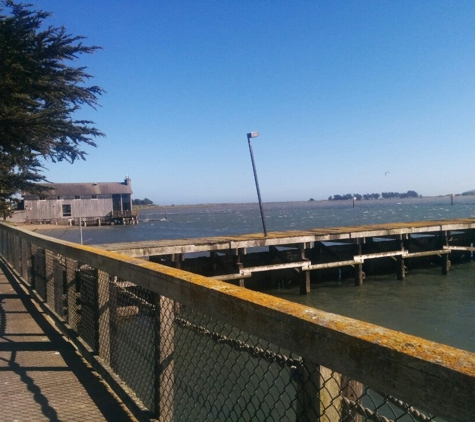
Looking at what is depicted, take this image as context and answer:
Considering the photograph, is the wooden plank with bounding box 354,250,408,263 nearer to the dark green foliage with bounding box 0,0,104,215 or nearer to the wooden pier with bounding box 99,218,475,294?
the wooden pier with bounding box 99,218,475,294

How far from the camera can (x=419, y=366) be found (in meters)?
1.32

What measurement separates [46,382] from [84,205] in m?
74.7

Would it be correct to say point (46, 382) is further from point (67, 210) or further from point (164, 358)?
point (67, 210)

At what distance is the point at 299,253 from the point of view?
18656mm

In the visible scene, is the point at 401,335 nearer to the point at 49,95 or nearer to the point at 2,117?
the point at 2,117

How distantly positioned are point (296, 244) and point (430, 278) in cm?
736

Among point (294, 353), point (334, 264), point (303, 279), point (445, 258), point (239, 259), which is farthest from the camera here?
point (445, 258)

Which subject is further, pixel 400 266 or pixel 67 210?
pixel 67 210

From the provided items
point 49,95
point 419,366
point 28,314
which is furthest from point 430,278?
point 419,366

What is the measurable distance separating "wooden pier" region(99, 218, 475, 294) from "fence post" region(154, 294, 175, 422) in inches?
441

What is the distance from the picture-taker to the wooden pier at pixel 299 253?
16.3m

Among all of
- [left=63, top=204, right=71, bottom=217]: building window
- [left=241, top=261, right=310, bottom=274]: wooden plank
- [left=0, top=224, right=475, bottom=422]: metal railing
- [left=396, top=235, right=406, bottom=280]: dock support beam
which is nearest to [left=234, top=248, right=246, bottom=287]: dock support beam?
[left=241, top=261, right=310, bottom=274]: wooden plank

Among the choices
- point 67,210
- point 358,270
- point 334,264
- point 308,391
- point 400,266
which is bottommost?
point 400,266

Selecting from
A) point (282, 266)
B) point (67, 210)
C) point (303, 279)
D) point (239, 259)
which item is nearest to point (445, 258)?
point (303, 279)
